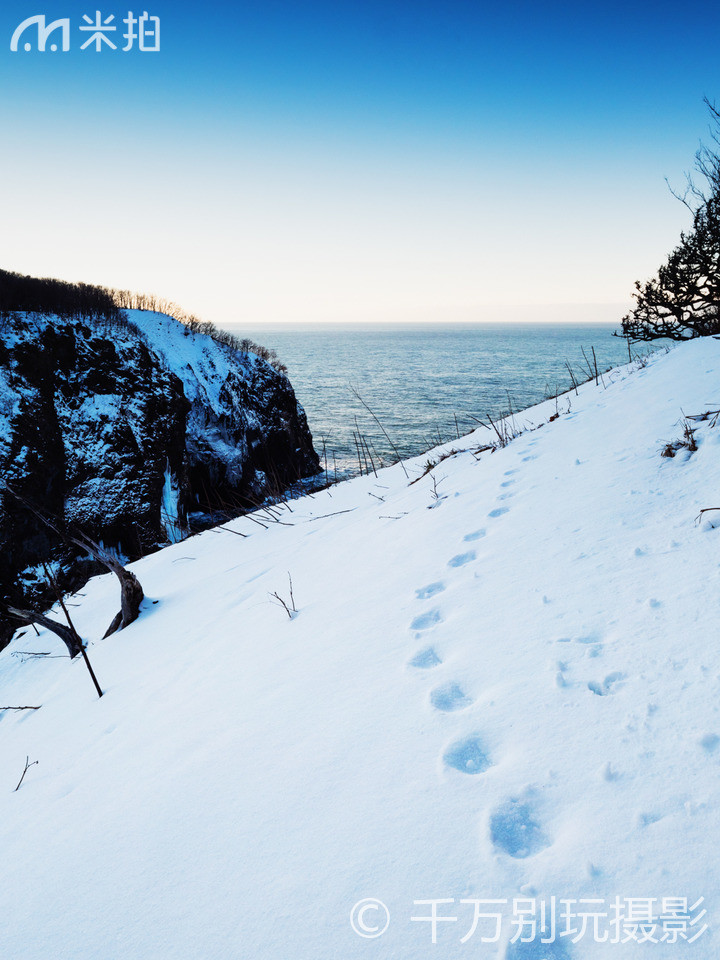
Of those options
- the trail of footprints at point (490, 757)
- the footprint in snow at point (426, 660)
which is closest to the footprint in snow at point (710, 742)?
the trail of footprints at point (490, 757)

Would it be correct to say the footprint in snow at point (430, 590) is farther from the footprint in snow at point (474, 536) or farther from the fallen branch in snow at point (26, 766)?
the fallen branch in snow at point (26, 766)

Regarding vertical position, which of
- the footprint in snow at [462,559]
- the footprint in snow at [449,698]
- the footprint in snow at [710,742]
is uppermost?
the footprint in snow at [710,742]

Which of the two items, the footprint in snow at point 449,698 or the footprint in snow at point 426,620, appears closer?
the footprint in snow at point 449,698

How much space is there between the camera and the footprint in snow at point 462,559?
9.44ft

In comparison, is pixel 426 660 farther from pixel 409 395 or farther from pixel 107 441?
pixel 409 395

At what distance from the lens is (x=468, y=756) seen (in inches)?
63.1

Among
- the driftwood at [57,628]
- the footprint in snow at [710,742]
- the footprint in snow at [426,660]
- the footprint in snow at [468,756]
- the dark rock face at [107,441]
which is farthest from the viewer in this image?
the dark rock face at [107,441]

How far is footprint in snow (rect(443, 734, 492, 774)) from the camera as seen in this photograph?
5.08 feet

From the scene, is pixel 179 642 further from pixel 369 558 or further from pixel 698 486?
pixel 698 486

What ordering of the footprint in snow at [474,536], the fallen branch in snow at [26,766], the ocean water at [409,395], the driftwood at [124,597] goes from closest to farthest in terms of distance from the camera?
the fallen branch in snow at [26,766] → the footprint in snow at [474,536] → the driftwood at [124,597] → the ocean water at [409,395]

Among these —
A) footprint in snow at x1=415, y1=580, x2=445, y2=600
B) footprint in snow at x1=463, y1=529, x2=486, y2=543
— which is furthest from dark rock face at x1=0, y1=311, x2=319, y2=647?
footprint in snow at x1=415, y1=580, x2=445, y2=600

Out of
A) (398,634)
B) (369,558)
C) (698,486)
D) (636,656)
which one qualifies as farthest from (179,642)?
(698,486)

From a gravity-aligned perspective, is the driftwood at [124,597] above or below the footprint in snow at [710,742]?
below

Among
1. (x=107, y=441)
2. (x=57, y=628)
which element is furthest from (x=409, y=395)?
(x=57, y=628)
